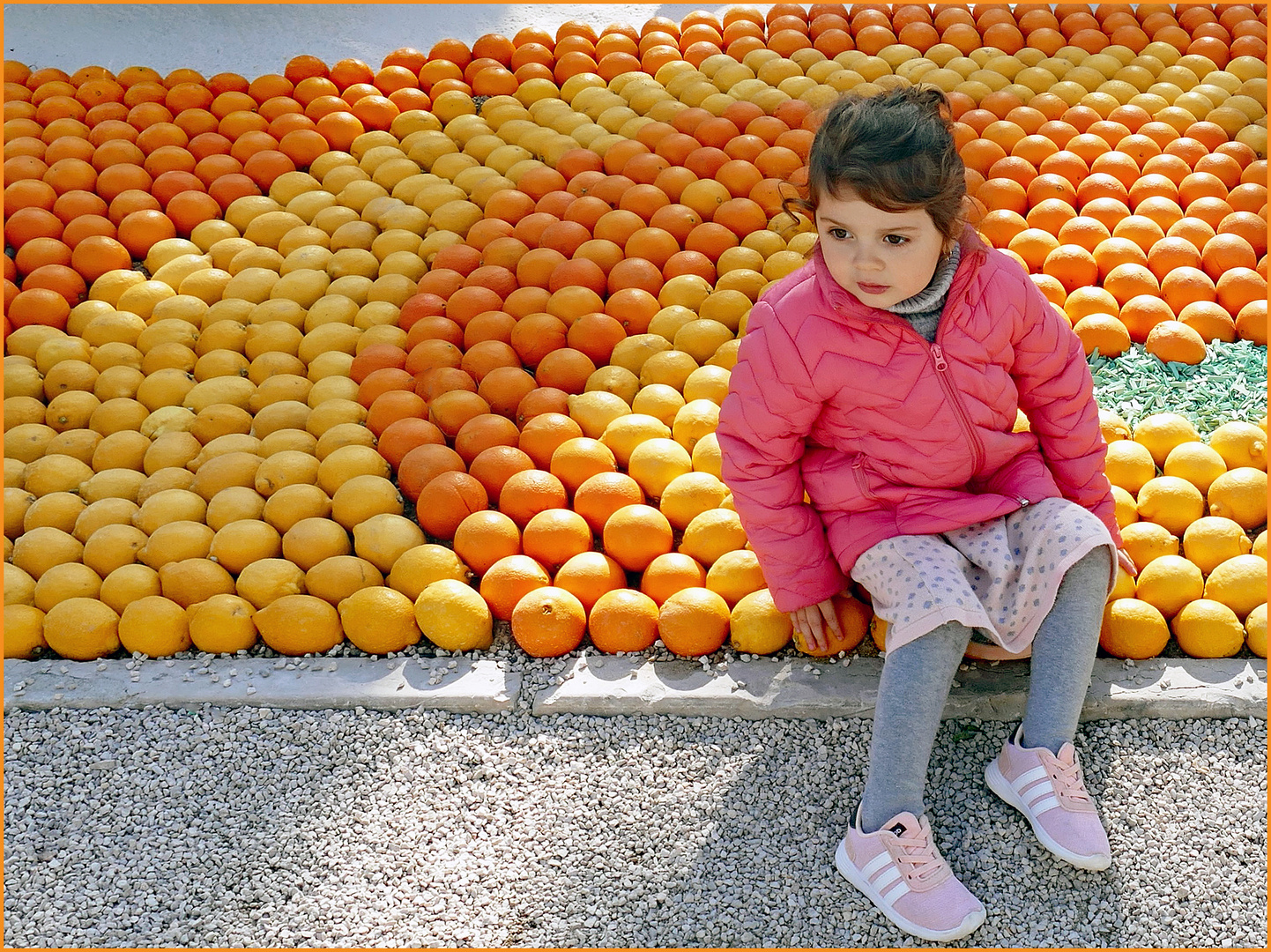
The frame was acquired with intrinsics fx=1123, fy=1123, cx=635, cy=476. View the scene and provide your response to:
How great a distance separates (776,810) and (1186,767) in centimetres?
83

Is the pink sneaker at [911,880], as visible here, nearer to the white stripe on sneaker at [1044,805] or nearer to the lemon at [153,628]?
the white stripe on sneaker at [1044,805]

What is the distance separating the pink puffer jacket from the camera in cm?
222

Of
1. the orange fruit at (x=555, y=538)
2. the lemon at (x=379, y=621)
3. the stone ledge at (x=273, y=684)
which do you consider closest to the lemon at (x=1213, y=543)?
the orange fruit at (x=555, y=538)

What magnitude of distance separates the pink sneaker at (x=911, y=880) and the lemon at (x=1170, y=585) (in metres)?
0.80

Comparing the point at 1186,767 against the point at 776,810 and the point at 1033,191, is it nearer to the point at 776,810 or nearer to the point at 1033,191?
the point at 776,810

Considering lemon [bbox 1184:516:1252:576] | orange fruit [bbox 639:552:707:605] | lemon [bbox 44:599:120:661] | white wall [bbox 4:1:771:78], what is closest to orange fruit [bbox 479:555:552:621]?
orange fruit [bbox 639:552:707:605]

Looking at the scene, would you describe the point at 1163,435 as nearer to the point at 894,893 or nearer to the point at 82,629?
the point at 894,893

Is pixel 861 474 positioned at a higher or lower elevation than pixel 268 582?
higher

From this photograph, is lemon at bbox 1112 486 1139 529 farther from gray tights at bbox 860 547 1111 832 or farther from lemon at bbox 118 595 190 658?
lemon at bbox 118 595 190 658

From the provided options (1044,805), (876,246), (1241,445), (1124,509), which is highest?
(876,246)

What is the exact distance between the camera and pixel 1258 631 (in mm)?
2416

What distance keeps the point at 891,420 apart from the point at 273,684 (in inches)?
A: 58.3

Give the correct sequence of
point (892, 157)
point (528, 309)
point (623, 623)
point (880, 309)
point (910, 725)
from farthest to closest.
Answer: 1. point (528, 309)
2. point (623, 623)
3. point (880, 309)
4. point (910, 725)
5. point (892, 157)

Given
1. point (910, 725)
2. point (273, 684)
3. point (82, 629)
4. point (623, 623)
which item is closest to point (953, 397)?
point (910, 725)
